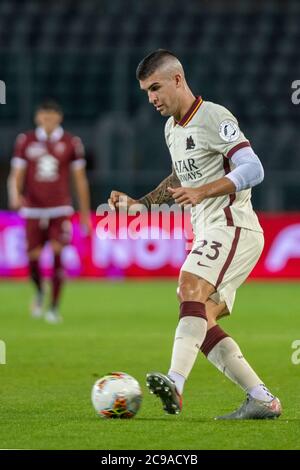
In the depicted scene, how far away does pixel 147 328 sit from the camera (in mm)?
12430

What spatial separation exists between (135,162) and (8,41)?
4470 mm

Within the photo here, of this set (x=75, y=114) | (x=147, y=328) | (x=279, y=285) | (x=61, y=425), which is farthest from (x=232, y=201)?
(x=75, y=114)

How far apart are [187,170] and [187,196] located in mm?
647

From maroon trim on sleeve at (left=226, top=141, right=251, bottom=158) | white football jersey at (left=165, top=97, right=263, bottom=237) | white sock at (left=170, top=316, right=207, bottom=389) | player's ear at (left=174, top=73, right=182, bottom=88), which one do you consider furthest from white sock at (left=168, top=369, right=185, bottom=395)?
player's ear at (left=174, top=73, right=182, bottom=88)

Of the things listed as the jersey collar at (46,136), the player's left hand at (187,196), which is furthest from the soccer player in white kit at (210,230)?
the jersey collar at (46,136)

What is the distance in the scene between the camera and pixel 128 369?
8961 millimetres

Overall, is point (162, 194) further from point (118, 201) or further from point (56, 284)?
point (56, 284)

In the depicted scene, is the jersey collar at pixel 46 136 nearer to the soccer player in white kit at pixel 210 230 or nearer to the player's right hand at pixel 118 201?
the player's right hand at pixel 118 201

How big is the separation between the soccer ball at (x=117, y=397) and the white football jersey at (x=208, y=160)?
921mm

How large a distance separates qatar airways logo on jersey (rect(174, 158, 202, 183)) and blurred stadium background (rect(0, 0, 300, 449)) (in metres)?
1.66

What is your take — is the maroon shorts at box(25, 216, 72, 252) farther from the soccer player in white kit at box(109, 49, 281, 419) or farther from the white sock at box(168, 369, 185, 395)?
the white sock at box(168, 369, 185, 395)


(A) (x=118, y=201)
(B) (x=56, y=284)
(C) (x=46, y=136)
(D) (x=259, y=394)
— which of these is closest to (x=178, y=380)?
(D) (x=259, y=394)

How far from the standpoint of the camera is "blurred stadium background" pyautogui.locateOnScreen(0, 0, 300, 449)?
983cm
